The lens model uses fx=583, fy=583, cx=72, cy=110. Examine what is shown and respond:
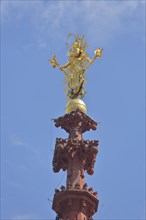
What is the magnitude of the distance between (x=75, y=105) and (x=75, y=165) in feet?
16.2

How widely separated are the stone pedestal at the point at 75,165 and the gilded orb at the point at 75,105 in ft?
1.76

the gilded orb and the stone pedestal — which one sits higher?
the gilded orb

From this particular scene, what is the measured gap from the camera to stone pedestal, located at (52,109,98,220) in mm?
29031

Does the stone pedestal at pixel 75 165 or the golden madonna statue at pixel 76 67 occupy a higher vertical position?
the golden madonna statue at pixel 76 67

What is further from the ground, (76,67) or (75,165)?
(76,67)

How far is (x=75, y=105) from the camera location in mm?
35156

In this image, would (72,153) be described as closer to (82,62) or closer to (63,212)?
(63,212)

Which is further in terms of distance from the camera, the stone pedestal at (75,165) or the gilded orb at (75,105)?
the gilded orb at (75,105)

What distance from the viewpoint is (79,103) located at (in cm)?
3534

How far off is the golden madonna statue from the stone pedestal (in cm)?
240

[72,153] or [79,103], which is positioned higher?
[79,103]

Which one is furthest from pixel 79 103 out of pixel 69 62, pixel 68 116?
pixel 69 62

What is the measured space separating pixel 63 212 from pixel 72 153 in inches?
142

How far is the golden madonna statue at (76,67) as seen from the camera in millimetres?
36688
